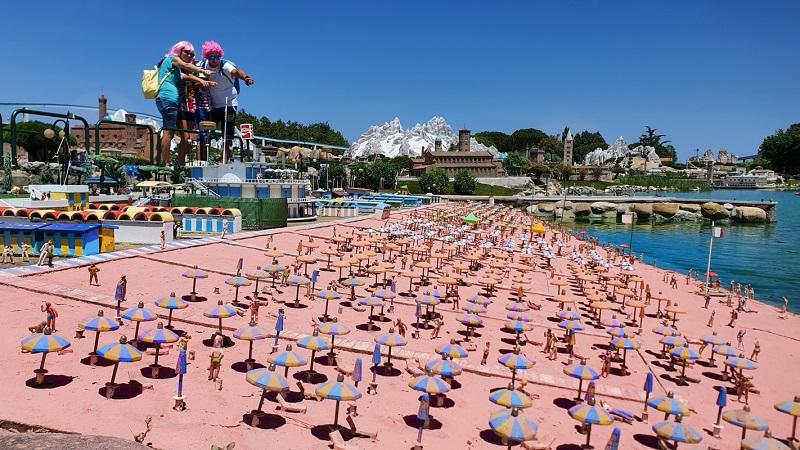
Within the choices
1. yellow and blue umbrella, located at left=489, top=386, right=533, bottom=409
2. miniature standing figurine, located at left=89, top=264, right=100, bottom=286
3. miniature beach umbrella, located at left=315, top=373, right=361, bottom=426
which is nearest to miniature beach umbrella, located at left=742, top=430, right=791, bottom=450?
yellow and blue umbrella, located at left=489, top=386, right=533, bottom=409

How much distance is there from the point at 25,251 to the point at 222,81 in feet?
147

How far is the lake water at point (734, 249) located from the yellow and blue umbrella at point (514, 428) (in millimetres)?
31138

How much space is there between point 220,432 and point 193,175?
1649 inches

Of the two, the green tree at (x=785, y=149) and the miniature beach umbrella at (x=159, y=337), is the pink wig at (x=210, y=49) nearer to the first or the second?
the miniature beach umbrella at (x=159, y=337)

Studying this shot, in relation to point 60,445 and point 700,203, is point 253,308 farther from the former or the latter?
point 700,203

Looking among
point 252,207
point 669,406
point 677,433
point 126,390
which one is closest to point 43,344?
point 126,390

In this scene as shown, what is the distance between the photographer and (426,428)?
12.0 m

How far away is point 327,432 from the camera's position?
11.2 m

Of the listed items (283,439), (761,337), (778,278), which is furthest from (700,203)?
(283,439)

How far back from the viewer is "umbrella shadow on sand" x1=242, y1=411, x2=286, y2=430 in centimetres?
1123

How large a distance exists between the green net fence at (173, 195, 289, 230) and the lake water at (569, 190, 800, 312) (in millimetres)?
33537

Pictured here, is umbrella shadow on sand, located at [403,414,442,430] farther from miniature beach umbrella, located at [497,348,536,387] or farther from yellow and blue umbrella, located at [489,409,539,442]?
miniature beach umbrella, located at [497,348,536,387]

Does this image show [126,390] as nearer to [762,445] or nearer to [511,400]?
[511,400]

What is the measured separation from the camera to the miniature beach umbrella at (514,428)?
9.68 metres
